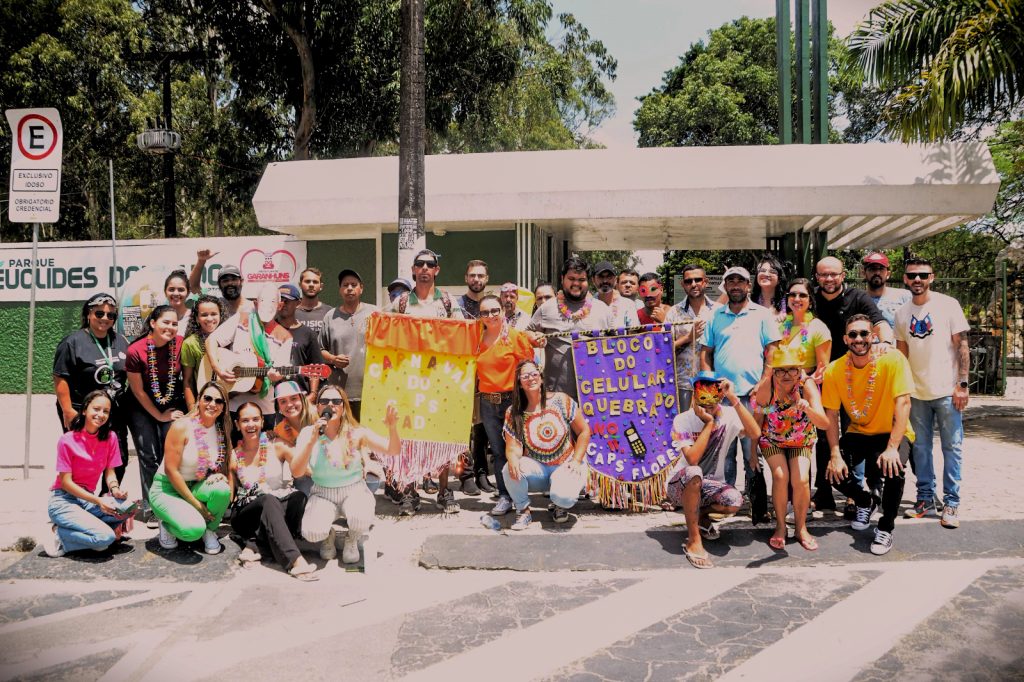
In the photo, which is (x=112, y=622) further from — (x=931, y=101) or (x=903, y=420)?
(x=931, y=101)

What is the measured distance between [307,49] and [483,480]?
574 inches

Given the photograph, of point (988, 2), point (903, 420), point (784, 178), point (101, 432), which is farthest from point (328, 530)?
point (988, 2)

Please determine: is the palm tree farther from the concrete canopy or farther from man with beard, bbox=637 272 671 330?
man with beard, bbox=637 272 671 330

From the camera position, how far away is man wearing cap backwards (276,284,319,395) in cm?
647

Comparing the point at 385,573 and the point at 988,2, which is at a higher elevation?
the point at 988,2

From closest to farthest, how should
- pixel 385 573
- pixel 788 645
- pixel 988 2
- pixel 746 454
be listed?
1. pixel 788 645
2. pixel 385 573
3. pixel 746 454
4. pixel 988 2

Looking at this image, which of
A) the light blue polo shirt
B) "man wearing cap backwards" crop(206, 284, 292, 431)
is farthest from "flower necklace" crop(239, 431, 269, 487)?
the light blue polo shirt

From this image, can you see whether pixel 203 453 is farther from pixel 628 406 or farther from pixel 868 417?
pixel 868 417

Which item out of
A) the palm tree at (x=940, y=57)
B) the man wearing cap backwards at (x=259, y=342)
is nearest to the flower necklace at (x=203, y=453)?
the man wearing cap backwards at (x=259, y=342)

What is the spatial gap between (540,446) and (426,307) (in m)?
1.59

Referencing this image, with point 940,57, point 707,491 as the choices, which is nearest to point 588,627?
point 707,491

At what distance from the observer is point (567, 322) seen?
21.7 ft

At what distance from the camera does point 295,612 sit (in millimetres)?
4613

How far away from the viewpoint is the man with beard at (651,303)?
728 cm
